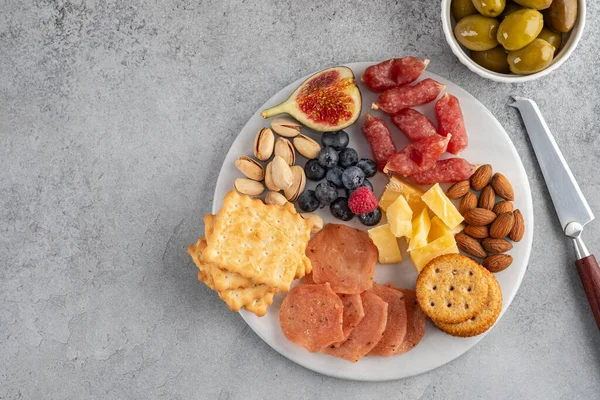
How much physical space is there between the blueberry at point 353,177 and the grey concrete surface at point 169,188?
45 cm

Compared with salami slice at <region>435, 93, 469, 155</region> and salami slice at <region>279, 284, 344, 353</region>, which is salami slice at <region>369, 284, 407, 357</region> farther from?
salami slice at <region>435, 93, 469, 155</region>

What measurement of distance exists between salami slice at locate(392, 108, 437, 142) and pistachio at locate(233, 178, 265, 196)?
1.80 feet

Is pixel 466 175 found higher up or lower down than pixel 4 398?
higher up

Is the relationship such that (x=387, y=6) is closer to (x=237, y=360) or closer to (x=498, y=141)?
(x=498, y=141)

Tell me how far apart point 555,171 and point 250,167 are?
110cm

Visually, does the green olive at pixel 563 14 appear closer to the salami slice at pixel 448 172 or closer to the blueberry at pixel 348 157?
the salami slice at pixel 448 172

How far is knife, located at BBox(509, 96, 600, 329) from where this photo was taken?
7.01 feet

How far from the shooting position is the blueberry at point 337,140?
2084 mm

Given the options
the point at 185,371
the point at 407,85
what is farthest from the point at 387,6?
the point at 185,371

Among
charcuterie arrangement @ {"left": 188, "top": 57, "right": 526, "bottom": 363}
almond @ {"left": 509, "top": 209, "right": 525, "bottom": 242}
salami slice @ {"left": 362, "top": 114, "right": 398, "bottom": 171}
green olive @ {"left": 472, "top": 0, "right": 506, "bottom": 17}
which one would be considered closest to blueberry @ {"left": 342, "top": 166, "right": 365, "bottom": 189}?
charcuterie arrangement @ {"left": 188, "top": 57, "right": 526, "bottom": 363}

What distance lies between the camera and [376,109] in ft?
7.02

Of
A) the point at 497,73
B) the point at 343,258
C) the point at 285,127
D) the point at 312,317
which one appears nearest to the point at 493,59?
the point at 497,73

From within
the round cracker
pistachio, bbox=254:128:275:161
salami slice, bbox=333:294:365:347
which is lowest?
the round cracker

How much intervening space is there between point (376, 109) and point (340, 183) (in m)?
0.30
